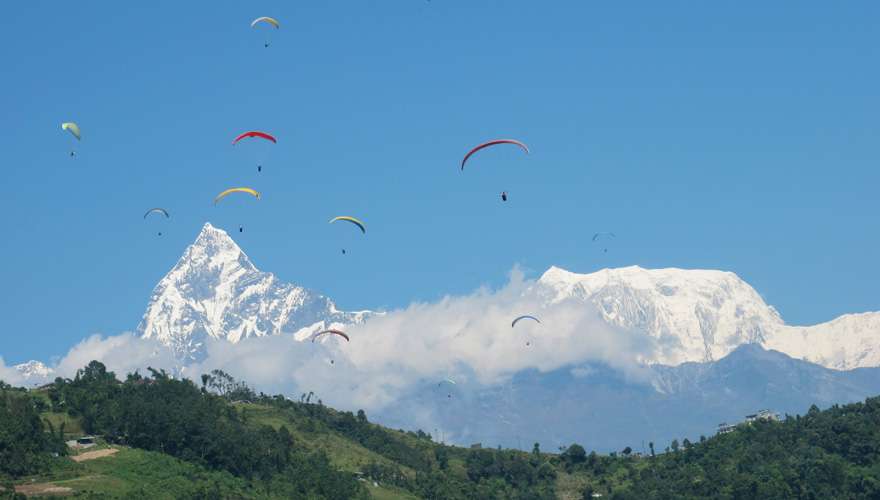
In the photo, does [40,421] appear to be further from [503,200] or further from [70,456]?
[503,200]

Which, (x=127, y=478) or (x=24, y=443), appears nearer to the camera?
(x=24, y=443)

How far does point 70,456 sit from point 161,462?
13.4 meters

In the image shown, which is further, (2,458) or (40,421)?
(40,421)

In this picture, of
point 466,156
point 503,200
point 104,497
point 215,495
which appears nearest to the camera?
point 503,200

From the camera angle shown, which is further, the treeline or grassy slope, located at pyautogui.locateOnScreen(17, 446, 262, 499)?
the treeline

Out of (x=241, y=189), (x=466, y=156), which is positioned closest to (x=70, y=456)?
(x=241, y=189)

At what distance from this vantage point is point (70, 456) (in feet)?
630

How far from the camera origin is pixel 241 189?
14988 cm

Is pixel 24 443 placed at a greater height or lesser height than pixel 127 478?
greater

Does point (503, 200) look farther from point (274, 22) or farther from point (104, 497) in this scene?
point (104, 497)

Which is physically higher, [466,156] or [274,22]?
[274,22]

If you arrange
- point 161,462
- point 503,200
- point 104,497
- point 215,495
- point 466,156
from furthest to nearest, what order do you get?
point 161,462, point 215,495, point 104,497, point 466,156, point 503,200

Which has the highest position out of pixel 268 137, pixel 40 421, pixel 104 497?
pixel 268 137

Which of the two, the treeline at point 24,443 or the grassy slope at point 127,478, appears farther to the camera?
the treeline at point 24,443
